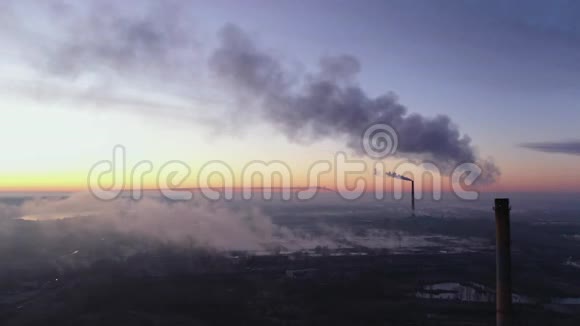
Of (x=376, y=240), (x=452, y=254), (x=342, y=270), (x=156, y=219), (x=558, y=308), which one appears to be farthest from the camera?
(x=156, y=219)

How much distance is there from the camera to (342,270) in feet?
191

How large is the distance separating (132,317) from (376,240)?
216 feet

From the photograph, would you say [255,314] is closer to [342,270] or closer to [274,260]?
[342,270]

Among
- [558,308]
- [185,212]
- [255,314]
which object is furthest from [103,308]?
[185,212]

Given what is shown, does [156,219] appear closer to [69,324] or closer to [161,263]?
[161,263]

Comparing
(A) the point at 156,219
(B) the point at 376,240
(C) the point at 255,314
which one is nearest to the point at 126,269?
(C) the point at 255,314

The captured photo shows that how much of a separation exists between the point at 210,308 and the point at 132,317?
23.2 feet

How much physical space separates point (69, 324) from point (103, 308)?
175 inches

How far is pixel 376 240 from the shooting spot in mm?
94250

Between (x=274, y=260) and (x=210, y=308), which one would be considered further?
(x=274, y=260)

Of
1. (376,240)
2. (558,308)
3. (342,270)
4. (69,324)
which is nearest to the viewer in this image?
(69,324)

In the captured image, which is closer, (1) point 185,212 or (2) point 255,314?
(2) point 255,314

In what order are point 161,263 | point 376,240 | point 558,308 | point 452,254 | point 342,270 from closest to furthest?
point 558,308
point 342,270
point 161,263
point 452,254
point 376,240

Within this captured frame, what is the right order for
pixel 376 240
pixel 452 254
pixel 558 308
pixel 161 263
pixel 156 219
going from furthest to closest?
pixel 156 219 < pixel 376 240 < pixel 452 254 < pixel 161 263 < pixel 558 308
